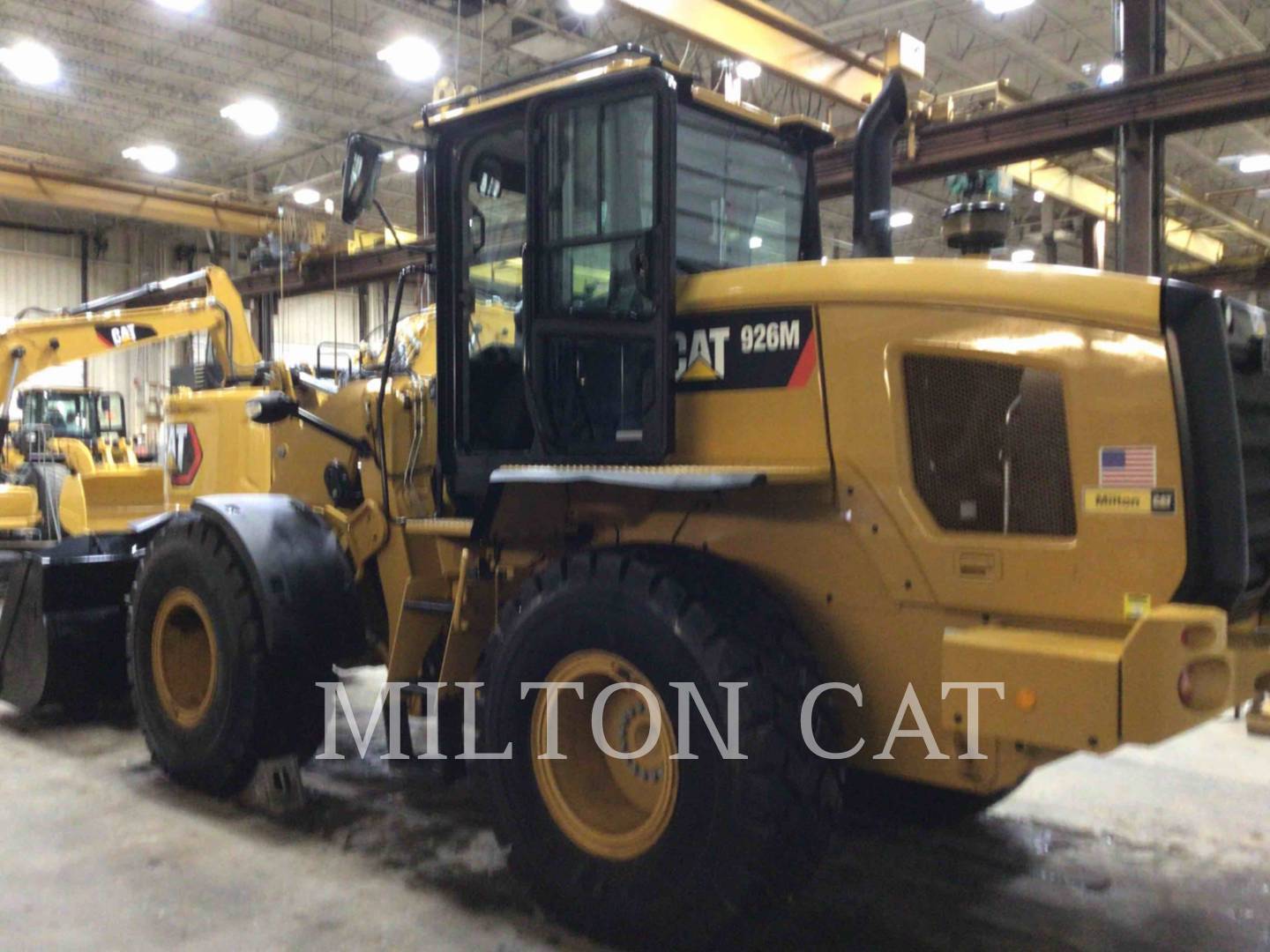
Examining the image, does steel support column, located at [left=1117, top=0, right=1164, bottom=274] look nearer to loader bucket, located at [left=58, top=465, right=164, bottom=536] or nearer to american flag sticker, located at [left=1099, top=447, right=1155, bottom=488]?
american flag sticker, located at [left=1099, top=447, right=1155, bottom=488]

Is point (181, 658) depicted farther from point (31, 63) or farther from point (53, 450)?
point (31, 63)

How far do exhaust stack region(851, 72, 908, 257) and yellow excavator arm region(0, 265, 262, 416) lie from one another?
15.6 ft

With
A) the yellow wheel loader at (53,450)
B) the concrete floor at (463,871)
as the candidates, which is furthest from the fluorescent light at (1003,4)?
the yellow wheel loader at (53,450)

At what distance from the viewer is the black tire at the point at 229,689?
4219 mm

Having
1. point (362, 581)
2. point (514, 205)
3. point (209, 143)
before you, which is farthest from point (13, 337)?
point (209, 143)

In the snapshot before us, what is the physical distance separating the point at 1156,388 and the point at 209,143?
61.7 ft

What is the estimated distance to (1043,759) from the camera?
2.85 meters

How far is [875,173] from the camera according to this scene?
399 centimetres

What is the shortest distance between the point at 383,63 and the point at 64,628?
11.1m

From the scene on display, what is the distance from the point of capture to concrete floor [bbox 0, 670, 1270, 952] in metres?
3.38

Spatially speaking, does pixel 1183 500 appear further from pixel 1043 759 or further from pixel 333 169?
pixel 333 169

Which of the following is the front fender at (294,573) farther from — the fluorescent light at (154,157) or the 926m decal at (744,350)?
the fluorescent light at (154,157)

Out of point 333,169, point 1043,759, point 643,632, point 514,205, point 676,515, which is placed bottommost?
point 1043,759

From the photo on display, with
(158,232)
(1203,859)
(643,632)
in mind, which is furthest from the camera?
(158,232)
